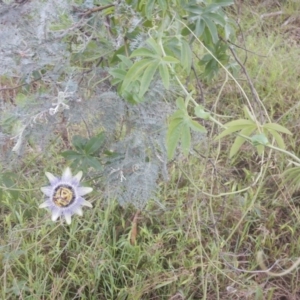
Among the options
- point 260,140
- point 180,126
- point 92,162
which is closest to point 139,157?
point 92,162

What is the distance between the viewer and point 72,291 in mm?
1259

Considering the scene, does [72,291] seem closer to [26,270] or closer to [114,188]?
[26,270]

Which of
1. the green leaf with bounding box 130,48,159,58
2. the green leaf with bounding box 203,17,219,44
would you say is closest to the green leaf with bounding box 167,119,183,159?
the green leaf with bounding box 130,48,159,58

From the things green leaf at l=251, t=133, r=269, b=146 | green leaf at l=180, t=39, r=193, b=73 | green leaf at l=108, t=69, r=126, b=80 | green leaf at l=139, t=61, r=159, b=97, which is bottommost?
green leaf at l=251, t=133, r=269, b=146

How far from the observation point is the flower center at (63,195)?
86 centimetres

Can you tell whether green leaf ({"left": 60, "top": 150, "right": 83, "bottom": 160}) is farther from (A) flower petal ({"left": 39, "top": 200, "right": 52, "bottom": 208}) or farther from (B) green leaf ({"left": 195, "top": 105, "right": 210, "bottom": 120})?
(B) green leaf ({"left": 195, "top": 105, "right": 210, "bottom": 120})

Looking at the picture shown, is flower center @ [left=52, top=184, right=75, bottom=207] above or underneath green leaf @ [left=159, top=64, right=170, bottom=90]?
underneath

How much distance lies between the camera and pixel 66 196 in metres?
0.86

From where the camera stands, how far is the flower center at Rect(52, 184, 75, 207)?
862mm

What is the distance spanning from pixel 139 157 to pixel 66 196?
0.17 m

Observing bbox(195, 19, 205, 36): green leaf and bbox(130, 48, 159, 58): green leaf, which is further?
bbox(195, 19, 205, 36): green leaf

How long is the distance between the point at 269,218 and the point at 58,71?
2.50 ft

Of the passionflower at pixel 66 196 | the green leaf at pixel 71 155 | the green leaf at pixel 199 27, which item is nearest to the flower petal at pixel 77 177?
the passionflower at pixel 66 196

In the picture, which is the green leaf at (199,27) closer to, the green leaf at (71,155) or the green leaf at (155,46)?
the green leaf at (155,46)
